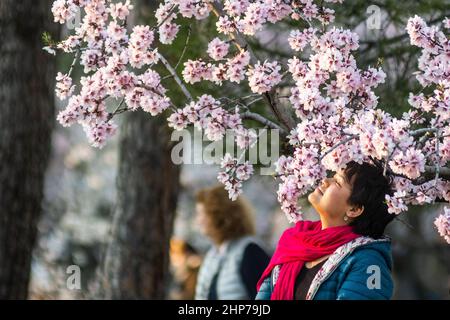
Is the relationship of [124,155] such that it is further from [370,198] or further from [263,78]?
[370,198]

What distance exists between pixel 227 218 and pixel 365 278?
3411 millimetres

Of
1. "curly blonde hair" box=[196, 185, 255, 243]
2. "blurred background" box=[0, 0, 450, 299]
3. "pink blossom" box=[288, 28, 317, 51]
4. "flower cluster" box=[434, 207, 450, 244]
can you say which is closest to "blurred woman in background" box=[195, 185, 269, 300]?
"curly blonde hair" box=[196, 185, 255, 243]

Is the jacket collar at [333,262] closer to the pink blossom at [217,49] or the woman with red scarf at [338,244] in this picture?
the woman with red scarf at [338,244]

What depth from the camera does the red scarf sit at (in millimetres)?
4168

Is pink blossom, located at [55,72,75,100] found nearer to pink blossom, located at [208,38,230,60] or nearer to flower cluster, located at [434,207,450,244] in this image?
pink blossom, located at [208,38,230,60]

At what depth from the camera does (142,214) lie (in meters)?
8.89

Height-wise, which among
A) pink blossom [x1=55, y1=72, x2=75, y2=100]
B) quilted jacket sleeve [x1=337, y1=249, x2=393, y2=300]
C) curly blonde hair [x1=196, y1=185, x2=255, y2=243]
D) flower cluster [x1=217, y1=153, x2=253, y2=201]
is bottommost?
quilted jacket sleeve [x1=337, y1=249, x2=393, y2=300]

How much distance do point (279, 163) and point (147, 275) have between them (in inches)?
178

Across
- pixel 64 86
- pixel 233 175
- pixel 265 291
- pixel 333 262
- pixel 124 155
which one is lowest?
pixel 265 291

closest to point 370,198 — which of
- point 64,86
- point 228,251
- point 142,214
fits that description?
point 64,86

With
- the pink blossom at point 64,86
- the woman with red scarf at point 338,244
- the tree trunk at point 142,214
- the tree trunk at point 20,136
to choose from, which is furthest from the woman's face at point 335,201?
the tree trunk at point 142,214

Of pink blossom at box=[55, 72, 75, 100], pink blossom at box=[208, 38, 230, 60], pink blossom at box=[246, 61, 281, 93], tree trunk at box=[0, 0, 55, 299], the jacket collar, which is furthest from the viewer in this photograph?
tree trunk at box=[0, 0, 55, 299]
